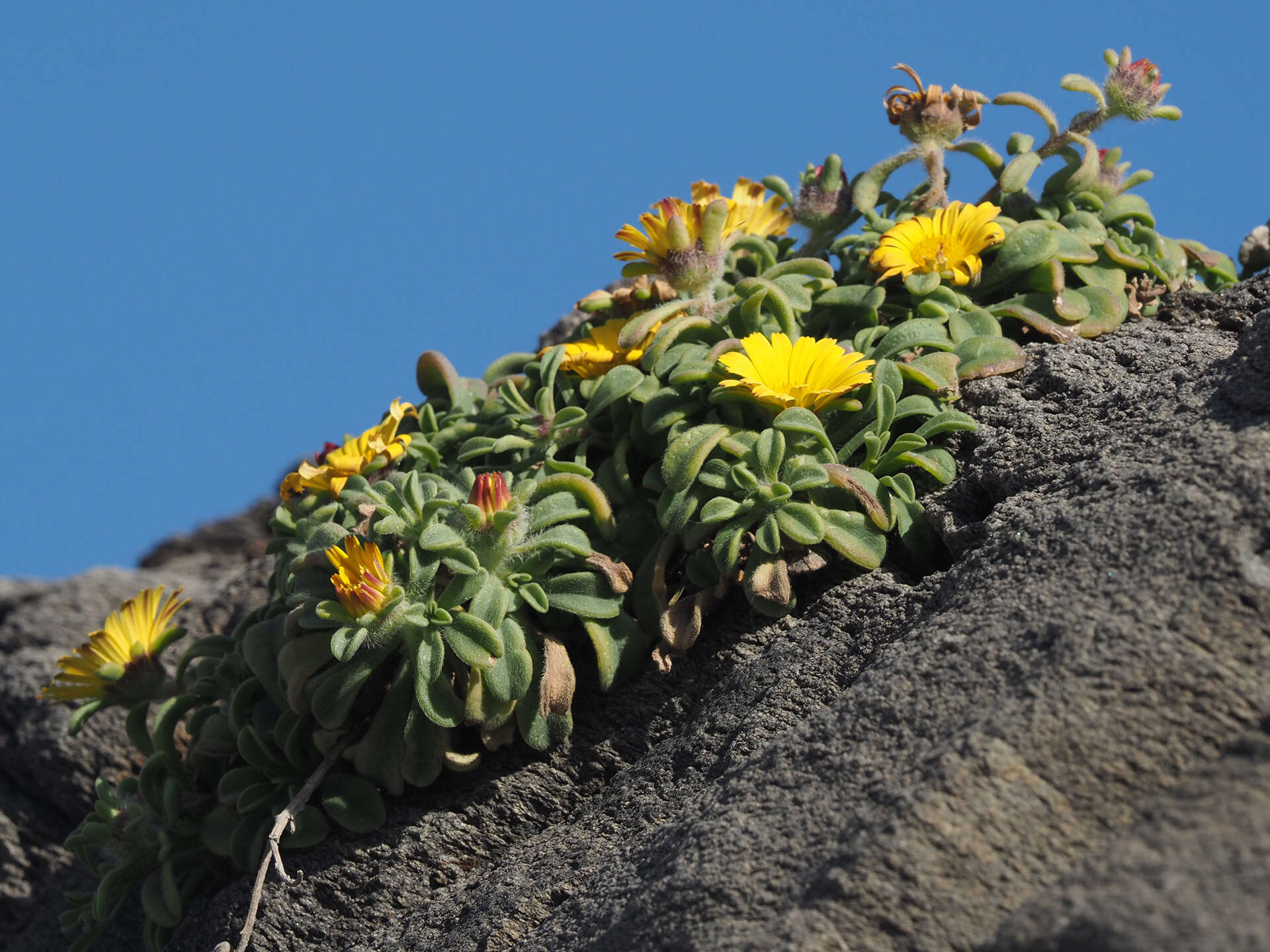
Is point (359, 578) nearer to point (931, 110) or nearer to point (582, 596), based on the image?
point (582, 596)

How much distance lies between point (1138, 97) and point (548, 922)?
3227 mm

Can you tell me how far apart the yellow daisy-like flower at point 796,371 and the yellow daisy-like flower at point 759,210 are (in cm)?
121

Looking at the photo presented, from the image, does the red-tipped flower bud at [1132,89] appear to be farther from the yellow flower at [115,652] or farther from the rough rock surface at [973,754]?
the yellow flower at [115,652]

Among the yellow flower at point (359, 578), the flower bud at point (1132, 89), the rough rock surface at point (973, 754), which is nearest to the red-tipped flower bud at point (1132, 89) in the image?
the flower bud at point (1132, 89)

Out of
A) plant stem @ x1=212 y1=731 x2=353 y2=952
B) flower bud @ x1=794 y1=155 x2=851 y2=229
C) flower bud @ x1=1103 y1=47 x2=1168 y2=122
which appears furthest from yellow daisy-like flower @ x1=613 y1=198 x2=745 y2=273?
plant stem @ x1=212 y1=731 x2=353 y2=952

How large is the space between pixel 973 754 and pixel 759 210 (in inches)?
111

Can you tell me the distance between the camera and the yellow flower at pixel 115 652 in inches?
166

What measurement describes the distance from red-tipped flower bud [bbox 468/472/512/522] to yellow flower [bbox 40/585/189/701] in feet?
4.40

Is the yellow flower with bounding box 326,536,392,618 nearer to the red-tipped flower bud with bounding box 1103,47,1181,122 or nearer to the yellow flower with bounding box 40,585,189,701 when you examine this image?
the yellow flower with bounding box 40,585,189,701

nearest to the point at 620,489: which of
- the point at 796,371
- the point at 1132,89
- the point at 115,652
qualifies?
the point at 796,371

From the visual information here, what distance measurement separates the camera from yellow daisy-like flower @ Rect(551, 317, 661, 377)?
4.04 metres

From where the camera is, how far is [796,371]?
3.53 meters

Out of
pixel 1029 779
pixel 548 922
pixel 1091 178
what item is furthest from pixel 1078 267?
pixel 548 922

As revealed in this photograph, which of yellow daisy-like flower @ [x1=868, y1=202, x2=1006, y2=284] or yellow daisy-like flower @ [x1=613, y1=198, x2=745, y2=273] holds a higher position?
yellow daisy-like flower @ [x1=613, y1=198, x2=745, y2=273]
